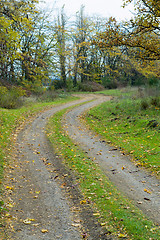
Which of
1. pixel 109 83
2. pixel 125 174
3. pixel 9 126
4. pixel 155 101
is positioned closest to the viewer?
pixel 125 174

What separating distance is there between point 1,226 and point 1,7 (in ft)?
48.1

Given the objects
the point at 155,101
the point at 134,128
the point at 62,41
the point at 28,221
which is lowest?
the point at 28,221

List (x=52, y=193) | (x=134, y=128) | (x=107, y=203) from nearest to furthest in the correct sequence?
1. (x=107, y=203)
2. (x=52, y=193)
3. (x=134, y=128)

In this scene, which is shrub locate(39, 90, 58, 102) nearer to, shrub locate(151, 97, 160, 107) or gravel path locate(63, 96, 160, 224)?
shrub locate(151, 97, 160, 107)

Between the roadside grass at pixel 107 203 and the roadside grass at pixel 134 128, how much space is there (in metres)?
1.88

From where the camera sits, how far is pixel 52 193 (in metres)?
6.20

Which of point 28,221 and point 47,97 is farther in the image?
point 47,97

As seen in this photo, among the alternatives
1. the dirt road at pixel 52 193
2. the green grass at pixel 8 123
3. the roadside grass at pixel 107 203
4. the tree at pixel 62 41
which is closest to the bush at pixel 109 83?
the tree at pixel 62 41

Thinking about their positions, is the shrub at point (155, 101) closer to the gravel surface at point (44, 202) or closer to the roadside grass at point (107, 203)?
the roadside grass at point (107, 203)

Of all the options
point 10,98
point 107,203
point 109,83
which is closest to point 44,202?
point 107,203

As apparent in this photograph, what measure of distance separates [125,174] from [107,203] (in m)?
2.04

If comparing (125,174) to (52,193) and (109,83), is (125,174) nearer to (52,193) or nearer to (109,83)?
(52,193)

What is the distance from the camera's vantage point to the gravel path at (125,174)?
564cm

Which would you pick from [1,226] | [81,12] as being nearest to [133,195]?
[1,226]
